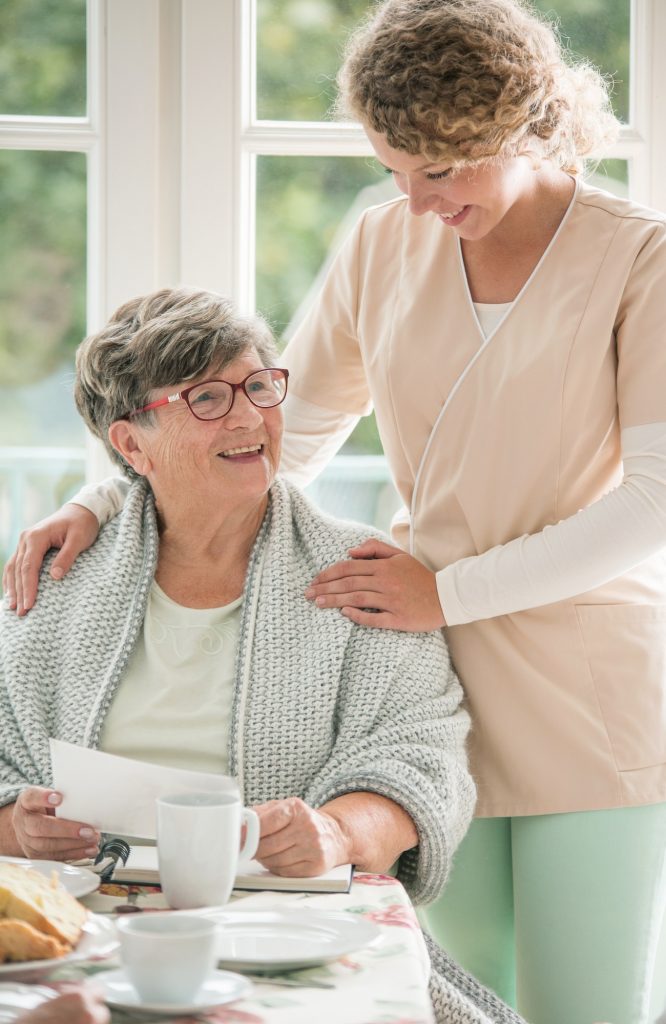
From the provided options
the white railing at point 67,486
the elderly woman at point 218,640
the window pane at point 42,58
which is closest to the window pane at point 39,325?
the white railing at point 67,486

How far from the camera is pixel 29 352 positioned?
2.40 meters

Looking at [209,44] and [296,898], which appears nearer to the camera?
[296,898]

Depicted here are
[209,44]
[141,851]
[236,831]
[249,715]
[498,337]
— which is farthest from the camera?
[209,44]

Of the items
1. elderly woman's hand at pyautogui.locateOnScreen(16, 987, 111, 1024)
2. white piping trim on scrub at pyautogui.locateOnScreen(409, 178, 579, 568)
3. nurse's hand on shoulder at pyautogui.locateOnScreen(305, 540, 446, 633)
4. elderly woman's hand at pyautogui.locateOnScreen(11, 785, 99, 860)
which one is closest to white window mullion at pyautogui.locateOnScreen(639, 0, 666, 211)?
white piping trim on scrub at pyautogui.locateOnScreen(409, 178, 579, 568)

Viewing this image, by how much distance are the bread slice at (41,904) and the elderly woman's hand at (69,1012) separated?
0.52 ft

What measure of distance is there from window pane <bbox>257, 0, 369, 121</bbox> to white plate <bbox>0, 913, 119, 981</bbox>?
176 centimetres

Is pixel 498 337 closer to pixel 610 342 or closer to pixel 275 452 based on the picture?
pixel 610 342

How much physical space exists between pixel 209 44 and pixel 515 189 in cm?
95

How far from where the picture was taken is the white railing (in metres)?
2.41

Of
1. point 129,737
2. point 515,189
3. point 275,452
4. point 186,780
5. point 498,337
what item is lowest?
point 129,737

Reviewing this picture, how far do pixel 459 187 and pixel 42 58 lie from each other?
1.20 metres

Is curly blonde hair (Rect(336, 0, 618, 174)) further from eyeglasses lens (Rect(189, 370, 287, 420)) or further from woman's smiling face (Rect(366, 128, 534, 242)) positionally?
eyeglasses lens (Rect(189, 370, 287, 420))

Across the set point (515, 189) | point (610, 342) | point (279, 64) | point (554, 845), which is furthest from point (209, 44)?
point (554, 845)

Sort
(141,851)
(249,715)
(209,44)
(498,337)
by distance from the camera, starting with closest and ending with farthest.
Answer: (141,851) → (249,715) → (498,337) → (209,44)
